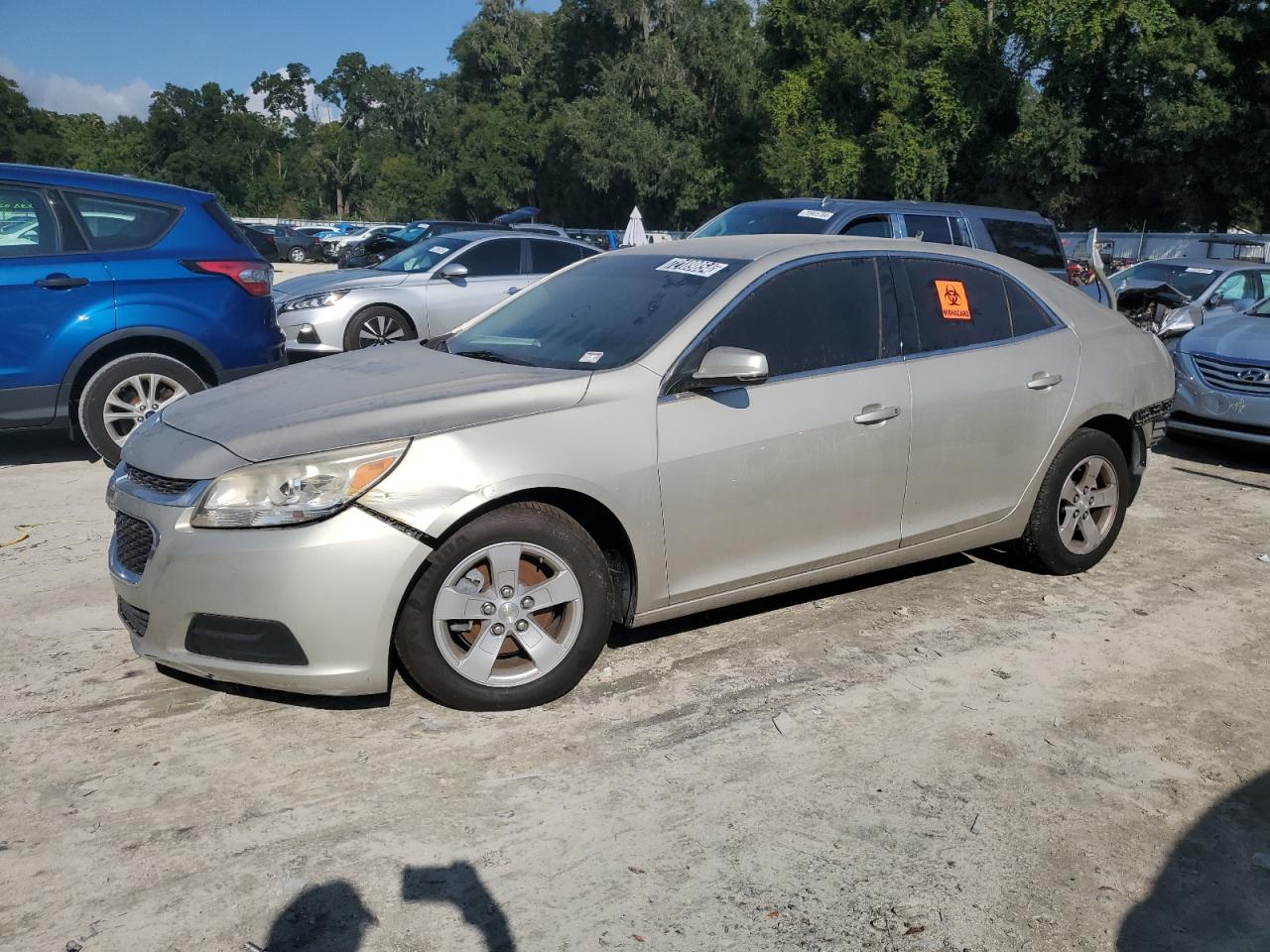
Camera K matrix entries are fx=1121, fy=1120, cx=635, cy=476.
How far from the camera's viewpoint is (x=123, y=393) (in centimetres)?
736

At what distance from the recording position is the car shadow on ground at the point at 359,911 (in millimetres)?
2713

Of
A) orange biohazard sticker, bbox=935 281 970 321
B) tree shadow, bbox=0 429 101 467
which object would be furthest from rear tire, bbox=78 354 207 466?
orange biohazard sticker, bbox=935 281 970 321

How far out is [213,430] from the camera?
392 centimetres

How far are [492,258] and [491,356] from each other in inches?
304

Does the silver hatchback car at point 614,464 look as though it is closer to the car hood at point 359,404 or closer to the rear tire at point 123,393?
the car hood at point 359,404

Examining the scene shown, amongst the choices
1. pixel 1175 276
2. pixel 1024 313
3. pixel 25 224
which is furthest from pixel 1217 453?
pixel 25 224

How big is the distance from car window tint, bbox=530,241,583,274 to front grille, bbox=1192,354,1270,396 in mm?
6499

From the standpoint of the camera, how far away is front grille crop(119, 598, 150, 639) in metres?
3.76

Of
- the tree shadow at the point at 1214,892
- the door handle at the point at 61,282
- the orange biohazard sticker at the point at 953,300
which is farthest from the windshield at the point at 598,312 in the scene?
the door handle at the point at 61,282

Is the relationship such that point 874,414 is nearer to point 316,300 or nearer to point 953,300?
point 953,300

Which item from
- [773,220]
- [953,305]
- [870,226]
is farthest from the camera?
[773,220]

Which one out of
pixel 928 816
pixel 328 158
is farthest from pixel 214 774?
pixel 328 158

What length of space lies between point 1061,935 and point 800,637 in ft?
6.57

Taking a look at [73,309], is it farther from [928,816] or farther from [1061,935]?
[1061,935]
